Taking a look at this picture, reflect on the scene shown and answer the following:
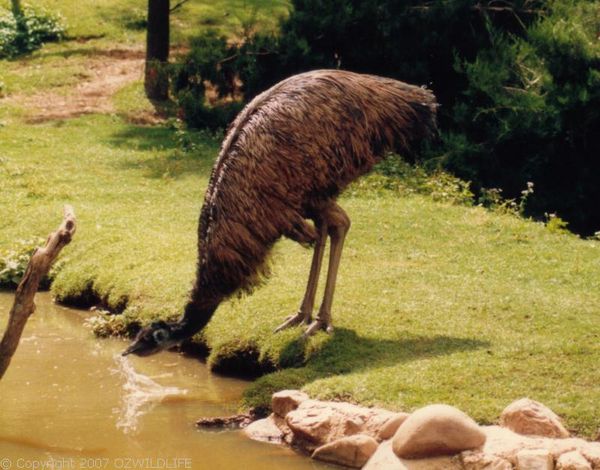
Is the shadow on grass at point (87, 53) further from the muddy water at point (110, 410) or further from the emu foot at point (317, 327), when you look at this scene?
the emu foot at point (317, 327)

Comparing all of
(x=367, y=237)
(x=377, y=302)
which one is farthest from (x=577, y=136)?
(x=377, y=302)

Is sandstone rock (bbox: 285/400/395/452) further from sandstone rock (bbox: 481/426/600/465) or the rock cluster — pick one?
sandstone rock (bbox: 481/426/600/465)

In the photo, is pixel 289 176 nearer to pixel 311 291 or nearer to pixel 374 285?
pixel 311 291

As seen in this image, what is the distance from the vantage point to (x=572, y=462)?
7113mm

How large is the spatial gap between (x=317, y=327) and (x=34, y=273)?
265 centimetres

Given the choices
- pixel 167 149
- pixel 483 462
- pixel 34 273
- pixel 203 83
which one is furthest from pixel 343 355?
pixel 203 83

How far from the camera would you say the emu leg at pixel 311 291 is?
9758mm

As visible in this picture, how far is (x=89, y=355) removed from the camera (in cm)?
1059

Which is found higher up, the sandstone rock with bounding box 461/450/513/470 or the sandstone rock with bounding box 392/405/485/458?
the sandstone rock with bounding box 392/405/485/458

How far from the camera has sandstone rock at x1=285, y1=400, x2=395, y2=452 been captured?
7887 millimetres

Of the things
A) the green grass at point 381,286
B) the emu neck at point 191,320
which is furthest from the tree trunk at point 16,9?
the emu neck at point 191,320

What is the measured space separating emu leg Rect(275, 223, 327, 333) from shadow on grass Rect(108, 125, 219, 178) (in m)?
6.78

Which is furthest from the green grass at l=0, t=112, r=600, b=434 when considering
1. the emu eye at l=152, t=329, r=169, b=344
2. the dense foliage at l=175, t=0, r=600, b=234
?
the dense foliage at l=175, t=0, r=600, b=234

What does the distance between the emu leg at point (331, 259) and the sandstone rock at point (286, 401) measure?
47.5 inches
